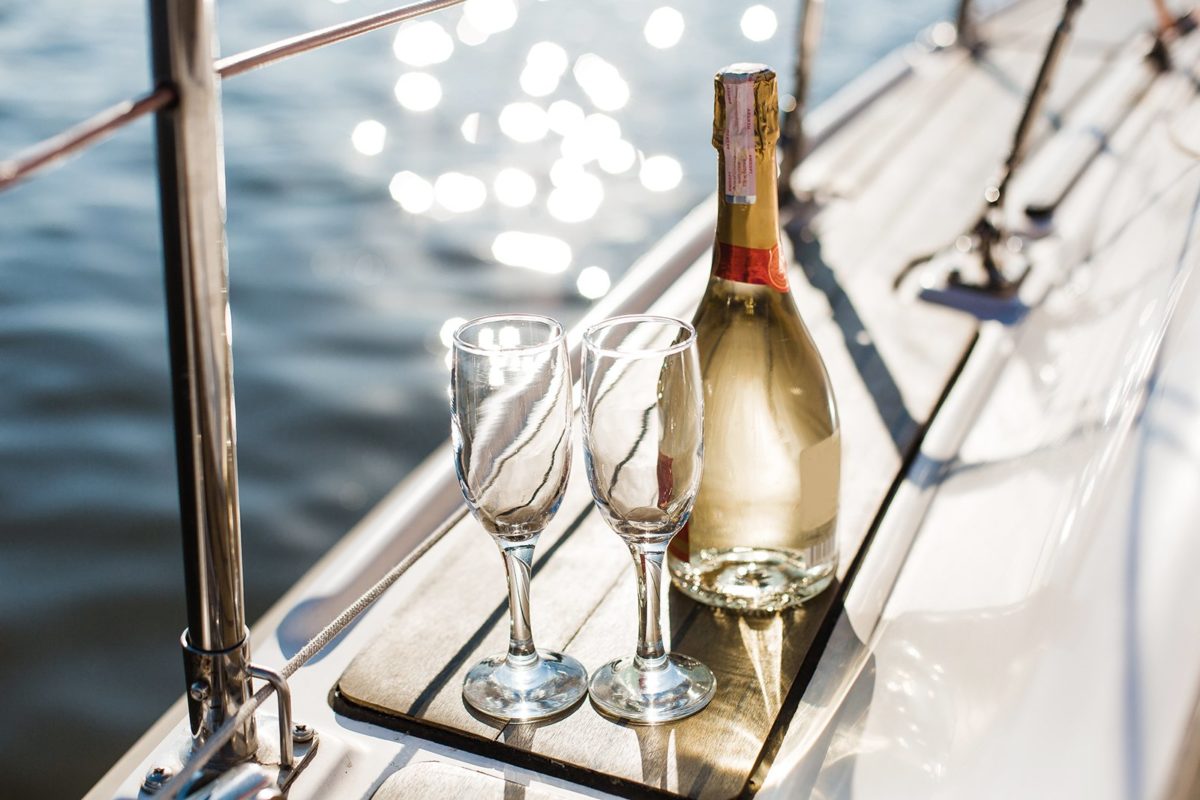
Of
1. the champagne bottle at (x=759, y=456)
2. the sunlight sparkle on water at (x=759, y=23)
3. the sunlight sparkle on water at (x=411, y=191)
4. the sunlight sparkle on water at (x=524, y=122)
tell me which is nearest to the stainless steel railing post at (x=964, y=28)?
the champagne bottle at (x=759, y=456)

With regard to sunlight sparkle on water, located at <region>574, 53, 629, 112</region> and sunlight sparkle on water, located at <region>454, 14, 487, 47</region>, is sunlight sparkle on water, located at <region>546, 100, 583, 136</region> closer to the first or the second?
sunlight sparkle on water, located at <region>574, 53, 629, 112</region>

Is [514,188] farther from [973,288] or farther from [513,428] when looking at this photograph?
[513,428]

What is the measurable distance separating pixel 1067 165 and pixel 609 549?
0.87 meters

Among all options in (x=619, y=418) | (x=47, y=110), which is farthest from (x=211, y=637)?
(x=47, y=110)

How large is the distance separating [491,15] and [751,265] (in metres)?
4.90

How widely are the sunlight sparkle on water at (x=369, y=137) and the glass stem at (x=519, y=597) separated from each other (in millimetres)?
3280

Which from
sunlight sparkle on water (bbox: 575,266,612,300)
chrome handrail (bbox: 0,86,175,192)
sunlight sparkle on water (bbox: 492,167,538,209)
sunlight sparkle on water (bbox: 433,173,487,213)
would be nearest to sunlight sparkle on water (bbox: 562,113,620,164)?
sunlight sparkle on water (bbox: 492,167,538,209)

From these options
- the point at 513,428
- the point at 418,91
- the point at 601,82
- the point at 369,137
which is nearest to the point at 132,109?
the point at 513,428

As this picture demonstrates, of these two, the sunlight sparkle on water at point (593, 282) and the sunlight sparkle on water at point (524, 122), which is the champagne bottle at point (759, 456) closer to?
the sunlight sparkle on water at point (593, 282)

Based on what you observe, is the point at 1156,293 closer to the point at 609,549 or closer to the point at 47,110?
the point at 609,549

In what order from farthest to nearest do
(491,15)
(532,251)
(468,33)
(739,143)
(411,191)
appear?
1. (491,15)
2. (468,33)
3. (411,191)
4. (532,251)
5. (739,143)

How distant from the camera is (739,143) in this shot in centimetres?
63

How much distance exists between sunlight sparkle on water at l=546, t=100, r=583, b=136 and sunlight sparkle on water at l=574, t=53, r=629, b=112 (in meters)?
0.12

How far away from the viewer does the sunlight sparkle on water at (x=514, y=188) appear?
3.49 metres
